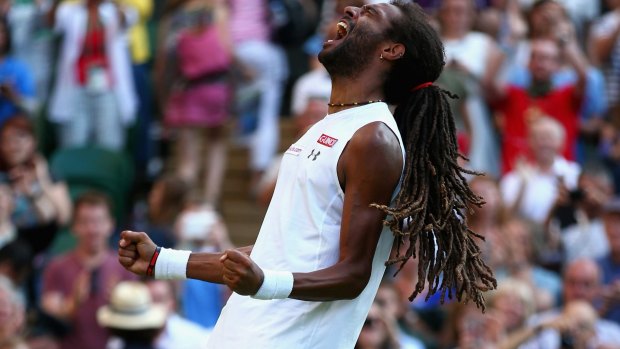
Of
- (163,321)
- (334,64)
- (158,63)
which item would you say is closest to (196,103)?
(158,63)

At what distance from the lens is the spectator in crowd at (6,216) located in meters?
8.91

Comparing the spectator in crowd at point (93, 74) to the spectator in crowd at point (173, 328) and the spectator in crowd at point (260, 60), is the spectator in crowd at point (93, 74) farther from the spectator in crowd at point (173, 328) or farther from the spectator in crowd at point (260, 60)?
the spectator in crowd at point (173, 328)

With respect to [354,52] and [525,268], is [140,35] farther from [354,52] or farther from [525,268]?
[354,52]

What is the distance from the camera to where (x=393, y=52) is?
14.7 feet

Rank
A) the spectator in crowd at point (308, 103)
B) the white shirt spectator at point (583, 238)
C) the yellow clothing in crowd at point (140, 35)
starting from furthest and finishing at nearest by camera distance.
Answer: the yellow clothing in crowd at point (140, 35), the white shirt spectator at point (583, 238), the spectator in crowd at point (308, 103)

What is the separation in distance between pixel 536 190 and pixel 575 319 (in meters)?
1.73

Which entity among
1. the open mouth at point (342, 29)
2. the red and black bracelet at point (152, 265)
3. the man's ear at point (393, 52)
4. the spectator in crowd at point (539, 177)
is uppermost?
the open mouth at point (342, 29)

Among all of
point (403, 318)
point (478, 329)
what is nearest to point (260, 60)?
point (403, 318)

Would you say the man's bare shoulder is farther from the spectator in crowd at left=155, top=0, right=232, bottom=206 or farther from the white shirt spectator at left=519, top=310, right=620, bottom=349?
the spectator in crowd at left=155, top=0, right=232, bottom=206

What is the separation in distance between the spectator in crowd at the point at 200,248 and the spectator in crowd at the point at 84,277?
0.41 m

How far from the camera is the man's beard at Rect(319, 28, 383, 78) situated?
4.50 meters

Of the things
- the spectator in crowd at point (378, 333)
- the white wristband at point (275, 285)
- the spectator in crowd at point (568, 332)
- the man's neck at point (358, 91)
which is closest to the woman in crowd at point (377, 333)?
the spectator in crowd at point (378, 333)

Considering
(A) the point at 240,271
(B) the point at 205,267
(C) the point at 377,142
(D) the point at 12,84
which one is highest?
(C) the point at 377,142

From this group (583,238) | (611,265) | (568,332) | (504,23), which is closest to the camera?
(568,332)
